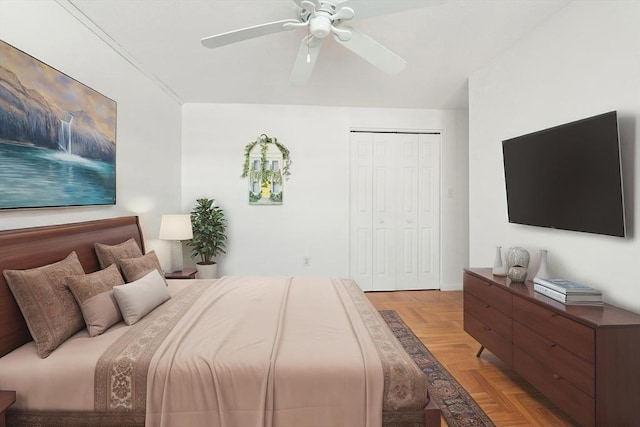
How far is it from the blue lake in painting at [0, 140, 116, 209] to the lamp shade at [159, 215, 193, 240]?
38.1 inches

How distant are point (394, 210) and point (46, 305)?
4.25 metres

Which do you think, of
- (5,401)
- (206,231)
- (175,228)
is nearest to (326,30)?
(5,401)

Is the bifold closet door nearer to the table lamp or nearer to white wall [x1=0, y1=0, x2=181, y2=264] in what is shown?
the table lamp

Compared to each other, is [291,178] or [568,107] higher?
[568,107]

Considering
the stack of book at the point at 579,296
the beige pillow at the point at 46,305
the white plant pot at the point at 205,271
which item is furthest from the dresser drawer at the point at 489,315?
the white plant pot at the point at 205,271

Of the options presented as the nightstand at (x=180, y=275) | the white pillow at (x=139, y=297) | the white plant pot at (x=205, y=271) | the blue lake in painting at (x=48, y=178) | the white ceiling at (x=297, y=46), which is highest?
the white ceiling at (x=297, y=46)

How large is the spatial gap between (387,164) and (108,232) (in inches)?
145

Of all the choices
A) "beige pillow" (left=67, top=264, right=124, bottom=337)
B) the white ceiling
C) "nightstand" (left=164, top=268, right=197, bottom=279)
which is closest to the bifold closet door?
the white ceiling

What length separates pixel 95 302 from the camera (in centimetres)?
192

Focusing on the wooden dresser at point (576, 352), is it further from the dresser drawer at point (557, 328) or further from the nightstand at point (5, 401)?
the nightstand at point (5, 401)

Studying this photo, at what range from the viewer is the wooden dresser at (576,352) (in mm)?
1799

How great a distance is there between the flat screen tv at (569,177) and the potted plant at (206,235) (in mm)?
3429

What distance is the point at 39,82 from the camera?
210 centimetres

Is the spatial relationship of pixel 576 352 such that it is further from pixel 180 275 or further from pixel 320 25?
pixel 180 275
